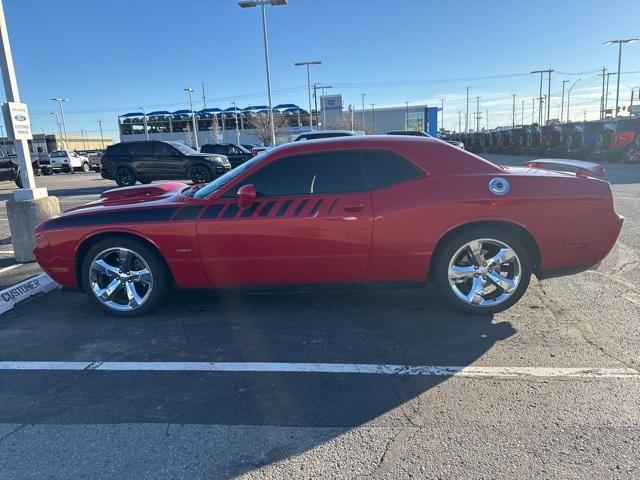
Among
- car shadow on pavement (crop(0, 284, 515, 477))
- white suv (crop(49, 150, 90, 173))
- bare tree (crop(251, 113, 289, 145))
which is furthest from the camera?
bare tree (crop(251, 113, 289, 145))

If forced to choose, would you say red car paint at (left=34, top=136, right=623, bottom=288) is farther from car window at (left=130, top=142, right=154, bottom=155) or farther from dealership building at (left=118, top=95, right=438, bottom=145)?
dealership building at (left=118, top=95, right=438, bottom=145)

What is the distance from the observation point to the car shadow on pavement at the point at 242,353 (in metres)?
2.98

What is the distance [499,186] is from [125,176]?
1721 centimetres

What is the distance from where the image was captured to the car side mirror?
4.21m

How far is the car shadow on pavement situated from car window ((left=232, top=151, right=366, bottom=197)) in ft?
3.85

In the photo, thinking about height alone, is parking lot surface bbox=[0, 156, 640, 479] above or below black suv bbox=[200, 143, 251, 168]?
below

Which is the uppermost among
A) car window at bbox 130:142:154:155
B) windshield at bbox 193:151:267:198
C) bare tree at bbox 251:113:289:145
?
bare tree at bbox 251:113:289:145

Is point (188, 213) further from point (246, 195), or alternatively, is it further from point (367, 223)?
Result: point (367, 223)

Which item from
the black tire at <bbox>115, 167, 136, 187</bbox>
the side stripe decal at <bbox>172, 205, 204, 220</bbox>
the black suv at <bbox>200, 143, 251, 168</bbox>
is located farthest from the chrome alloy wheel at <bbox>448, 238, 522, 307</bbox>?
the black suv at <bbox>200, 143, 251, 168</bbox>

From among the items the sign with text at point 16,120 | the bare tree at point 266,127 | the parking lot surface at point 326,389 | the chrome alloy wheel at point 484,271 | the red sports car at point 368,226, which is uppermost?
the bare tree at point 266,127

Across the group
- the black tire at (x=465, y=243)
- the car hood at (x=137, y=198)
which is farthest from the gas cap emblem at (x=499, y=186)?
the car hood at (x=137, y=198)

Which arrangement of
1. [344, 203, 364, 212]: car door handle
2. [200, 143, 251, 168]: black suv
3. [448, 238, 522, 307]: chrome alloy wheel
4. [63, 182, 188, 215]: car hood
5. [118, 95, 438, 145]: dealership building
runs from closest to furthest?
[344, 203, 364, 212]: car door handle, [448, 238, 522, 307]: chrome alloy wheel, [63, 182, 188, 215]: car hood, [200, 143, 251, 168]: black suv, [118, 95, 438, 145]: dealership building

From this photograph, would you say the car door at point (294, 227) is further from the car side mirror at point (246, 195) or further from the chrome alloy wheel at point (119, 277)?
the chrome alloy wheel at point (119, 277)

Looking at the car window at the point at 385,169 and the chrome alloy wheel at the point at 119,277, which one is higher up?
the car window at the point at 385,169
